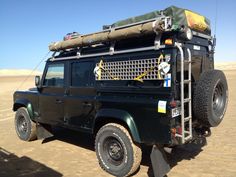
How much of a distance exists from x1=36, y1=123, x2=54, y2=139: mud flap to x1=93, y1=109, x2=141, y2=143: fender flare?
2.66m

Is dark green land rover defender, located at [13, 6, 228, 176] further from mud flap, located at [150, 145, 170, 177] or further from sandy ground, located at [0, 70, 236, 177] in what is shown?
sandy ground, located at [0, 70, 236, 177]

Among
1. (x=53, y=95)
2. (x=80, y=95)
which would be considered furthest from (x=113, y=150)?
(x=53, y=95)

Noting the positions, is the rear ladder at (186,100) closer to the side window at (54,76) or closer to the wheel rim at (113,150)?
the wheel rim at (113,150)

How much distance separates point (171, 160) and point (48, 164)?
2.49m

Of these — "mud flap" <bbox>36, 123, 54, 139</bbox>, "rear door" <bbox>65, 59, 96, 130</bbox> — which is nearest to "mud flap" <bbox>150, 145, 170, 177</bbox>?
"rear door" <bbox>65, 59, 96, 130</bbox>

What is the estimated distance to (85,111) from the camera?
607 cm

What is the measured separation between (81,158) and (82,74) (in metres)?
1.80

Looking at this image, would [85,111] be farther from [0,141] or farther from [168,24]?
[0,141]

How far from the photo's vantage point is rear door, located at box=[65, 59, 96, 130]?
6016 mm

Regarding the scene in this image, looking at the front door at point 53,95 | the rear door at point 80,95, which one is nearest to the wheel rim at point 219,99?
the rear door at point 80,95

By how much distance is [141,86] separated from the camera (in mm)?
5125

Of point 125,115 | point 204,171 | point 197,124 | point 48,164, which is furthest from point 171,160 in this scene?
point 48,164

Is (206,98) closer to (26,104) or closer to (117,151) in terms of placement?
(117,151)

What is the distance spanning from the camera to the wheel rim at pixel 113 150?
545 cm
